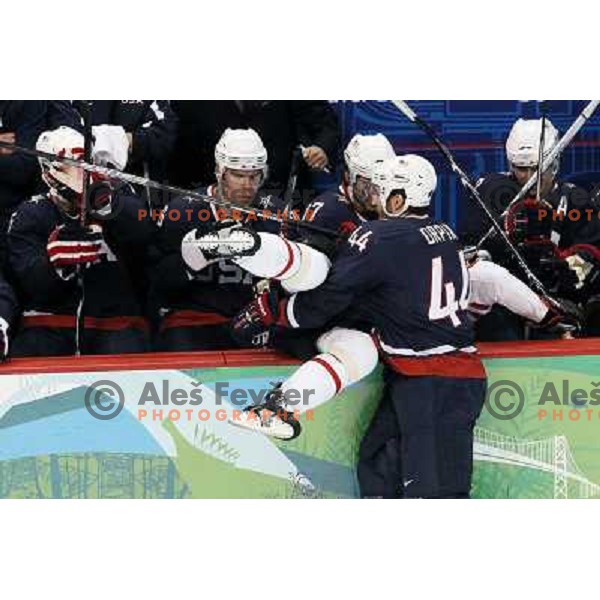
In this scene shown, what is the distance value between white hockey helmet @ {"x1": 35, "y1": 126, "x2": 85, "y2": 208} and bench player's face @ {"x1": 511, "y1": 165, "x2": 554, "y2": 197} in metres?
1.39

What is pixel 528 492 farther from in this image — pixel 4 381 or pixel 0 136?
pixel 0 136

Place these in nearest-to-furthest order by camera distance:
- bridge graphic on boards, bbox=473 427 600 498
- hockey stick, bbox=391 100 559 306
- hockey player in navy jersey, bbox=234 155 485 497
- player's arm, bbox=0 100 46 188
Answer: hockey player in navy jersey, bbox=234 155 485 497 < bridge graphic on boards, bbox=473 427 600 498 < hockey stick, bbox=391 100 559 306 < player's arm, bbox=0 100 46 188

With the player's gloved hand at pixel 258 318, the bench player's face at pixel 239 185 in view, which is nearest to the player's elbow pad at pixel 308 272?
the player's gloved hand at pixel 258 318

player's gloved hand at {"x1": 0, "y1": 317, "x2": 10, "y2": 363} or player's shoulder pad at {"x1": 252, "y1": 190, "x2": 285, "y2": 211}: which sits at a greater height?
player's shoulder pad at {"x1": 252, "y1": 190, "x2": 285, "y2": 211}

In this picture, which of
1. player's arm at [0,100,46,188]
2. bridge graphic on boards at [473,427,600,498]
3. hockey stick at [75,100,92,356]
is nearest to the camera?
bridge graphic on boards at [473,427,600,498]

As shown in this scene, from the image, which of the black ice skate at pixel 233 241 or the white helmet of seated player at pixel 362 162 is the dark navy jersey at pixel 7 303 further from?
the white helmet of seated player at pixel 362 162

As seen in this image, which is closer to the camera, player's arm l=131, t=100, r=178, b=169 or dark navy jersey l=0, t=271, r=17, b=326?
dark navy jersey l=0, t=271, r=17, b=326

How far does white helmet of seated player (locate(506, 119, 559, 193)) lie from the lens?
229 inches

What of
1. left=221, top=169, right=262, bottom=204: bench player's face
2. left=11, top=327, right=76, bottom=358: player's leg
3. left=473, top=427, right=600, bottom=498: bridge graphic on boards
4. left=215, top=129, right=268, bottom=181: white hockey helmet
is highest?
left=215, top=129, right=268, bottom=181: white hockey helmet

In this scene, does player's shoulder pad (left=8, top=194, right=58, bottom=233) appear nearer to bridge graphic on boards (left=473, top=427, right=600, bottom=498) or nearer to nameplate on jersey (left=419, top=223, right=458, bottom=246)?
nameplate on jersey (left=419, top=223, right=458, bottom=246)

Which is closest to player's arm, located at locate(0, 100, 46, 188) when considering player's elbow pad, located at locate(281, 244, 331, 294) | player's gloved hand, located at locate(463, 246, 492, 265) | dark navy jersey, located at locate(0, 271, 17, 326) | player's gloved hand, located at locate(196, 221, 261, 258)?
dark navy jersey, located at locate(0, 271, 17, 326)

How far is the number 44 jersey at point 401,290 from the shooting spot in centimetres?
497

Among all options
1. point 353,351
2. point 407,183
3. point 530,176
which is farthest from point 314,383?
point 530,176

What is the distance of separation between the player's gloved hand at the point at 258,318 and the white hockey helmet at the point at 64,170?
613 mm
